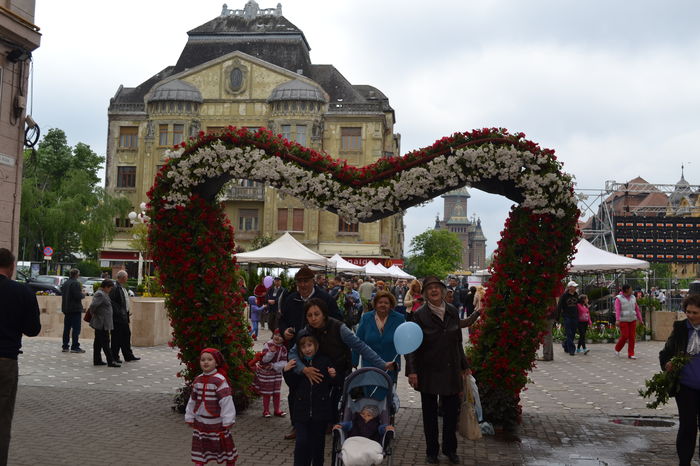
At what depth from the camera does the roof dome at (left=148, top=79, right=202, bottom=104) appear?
2079 inches

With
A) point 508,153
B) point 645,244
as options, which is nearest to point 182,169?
point 508,153

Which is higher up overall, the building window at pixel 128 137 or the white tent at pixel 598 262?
the building window at pixel 128 137

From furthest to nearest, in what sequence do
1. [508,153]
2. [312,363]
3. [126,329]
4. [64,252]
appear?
[64,252]
[126,329]
[508,153]
[312,363]

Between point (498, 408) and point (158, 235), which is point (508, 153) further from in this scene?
point (158, 235)

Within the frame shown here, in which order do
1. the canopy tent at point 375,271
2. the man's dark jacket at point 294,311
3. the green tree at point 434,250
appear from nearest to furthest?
the man's dark jacket at point 294,311 → the canopy tent at point 375,271 → the green tree at point 434,250

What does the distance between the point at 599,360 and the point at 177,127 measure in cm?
4170

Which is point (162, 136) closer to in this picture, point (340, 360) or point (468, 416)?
point (468, 416)

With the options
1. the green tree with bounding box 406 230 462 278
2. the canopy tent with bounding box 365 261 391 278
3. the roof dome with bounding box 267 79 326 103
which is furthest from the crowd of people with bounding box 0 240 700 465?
the green tree with bounding box 406 230 462 278

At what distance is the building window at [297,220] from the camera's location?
52969 millimetres

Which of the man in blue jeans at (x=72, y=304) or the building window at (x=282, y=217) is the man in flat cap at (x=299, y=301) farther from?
the building window at (x=282, y=217)

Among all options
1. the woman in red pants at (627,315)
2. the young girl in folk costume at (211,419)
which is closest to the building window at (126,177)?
the woman in red pants at (627,315)

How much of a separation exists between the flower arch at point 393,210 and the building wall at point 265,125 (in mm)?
41999

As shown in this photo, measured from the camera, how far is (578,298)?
769 inches

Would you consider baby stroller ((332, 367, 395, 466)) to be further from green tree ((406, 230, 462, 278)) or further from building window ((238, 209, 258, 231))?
green tree ((406, 230, 462, 278))
